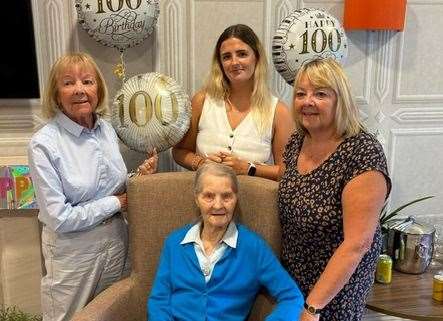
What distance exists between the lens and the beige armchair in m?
1.71

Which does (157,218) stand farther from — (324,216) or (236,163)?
(324,216)

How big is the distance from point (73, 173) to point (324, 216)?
2.71 feet

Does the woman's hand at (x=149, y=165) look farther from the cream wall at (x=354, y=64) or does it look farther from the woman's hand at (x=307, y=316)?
the woman's hand at (x=307, y=316)

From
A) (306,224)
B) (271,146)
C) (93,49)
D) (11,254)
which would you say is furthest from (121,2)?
(11,254)

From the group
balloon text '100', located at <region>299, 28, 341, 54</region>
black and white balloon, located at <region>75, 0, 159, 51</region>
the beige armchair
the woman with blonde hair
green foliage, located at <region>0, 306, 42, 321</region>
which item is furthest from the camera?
green foliage, located at <region>0, 306, 42, 321</region>

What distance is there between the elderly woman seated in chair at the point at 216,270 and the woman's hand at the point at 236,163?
0.27 meters

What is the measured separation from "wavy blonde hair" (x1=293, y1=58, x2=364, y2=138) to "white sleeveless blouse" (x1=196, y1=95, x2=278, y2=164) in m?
0.50

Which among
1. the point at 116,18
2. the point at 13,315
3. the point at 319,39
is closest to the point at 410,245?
the point at 319,39

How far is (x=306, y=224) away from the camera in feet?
4.99

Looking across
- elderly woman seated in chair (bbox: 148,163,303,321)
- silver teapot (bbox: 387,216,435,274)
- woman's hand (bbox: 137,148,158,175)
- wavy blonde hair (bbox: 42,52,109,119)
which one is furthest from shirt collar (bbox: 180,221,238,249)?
silver teapot (bbox: 387,216,435,274)

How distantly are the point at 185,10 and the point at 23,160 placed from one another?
1.03 meters

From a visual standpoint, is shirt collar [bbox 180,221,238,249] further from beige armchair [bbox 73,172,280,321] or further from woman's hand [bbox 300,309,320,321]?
woman's hand [bbox 300,309,320,321]

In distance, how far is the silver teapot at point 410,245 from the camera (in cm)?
227

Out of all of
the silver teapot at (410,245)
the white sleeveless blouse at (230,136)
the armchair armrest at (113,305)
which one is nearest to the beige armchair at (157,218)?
the armchair armrest at (113,305)
